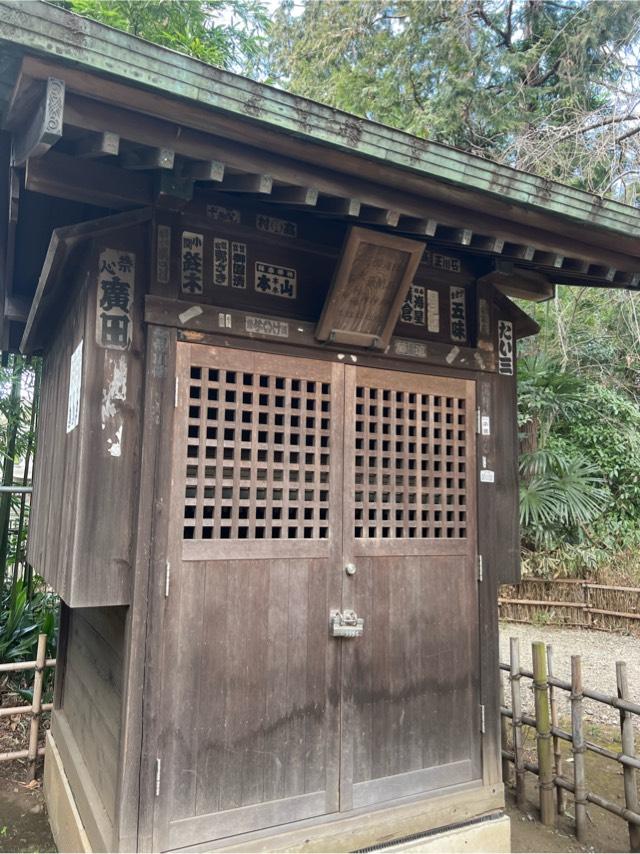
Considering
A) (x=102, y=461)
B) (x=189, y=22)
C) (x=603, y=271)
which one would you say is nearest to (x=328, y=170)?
(x=102, y=461)

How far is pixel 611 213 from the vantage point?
10.2 ft

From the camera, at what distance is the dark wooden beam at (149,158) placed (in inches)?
87.5

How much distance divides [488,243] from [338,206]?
0.87 m

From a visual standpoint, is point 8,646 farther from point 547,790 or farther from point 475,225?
point 475,225

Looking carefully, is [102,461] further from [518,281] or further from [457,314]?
[518,281]

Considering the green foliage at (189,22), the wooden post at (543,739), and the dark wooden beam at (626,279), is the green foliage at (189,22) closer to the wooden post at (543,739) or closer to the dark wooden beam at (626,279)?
the dark wooden beam at (626,279)

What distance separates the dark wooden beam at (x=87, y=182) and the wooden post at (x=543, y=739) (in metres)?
3.79

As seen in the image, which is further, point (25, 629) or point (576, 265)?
point (25, 629)

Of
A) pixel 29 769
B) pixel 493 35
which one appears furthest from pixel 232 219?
pixel 493 35

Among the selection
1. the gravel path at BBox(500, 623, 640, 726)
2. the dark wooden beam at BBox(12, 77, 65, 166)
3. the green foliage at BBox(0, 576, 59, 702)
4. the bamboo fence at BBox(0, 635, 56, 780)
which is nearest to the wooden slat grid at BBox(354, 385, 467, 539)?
the dark wooden beam at BBox(12, 77, 65, 166)

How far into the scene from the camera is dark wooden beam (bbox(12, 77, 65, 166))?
188 centimetres

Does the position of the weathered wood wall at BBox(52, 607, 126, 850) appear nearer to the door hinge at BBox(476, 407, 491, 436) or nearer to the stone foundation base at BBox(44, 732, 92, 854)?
the stone foundation base at BBox(44, 732, 92, 854)

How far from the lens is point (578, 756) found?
3.86 metres

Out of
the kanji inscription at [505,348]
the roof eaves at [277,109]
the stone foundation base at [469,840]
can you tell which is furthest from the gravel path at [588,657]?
the roof eaves at [277,109]
